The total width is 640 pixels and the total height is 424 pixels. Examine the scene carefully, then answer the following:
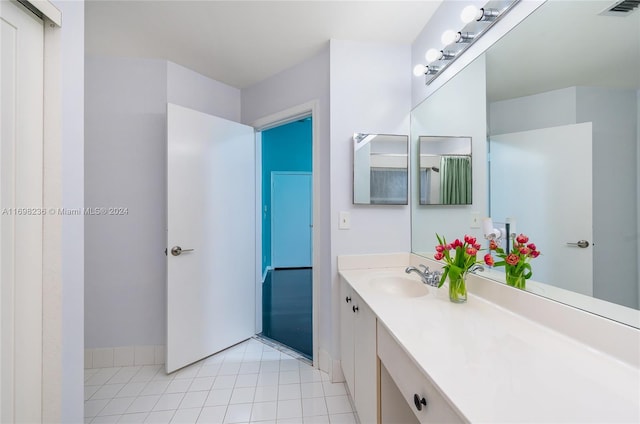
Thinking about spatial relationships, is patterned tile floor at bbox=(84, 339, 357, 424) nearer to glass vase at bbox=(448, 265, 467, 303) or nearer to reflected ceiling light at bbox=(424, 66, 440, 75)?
glass vase at bbox=(448, 265, 467, 303)

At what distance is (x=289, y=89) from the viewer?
216cm

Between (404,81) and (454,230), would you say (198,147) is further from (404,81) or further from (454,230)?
(454,230)

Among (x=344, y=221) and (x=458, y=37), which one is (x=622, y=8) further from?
(x=344, y=221)

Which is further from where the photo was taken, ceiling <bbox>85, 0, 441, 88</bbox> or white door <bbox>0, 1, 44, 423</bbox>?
ceiling <bbox>85, 0, 441, 88</bbox>

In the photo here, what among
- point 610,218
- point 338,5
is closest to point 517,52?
point 610,218

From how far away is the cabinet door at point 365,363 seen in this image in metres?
1.11

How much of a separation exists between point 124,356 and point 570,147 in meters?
2.86

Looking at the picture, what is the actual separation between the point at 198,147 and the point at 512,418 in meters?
2.17

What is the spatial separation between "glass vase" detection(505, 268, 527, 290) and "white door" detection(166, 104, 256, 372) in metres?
1.91

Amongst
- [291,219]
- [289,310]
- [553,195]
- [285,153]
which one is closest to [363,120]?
[553,195]

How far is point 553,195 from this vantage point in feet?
3.00

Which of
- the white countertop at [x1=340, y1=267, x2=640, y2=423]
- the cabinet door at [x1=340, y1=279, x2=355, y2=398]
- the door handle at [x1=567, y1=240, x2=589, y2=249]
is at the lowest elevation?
the cabinet door at [x1=340, y1=279, x2=355, y2=398]

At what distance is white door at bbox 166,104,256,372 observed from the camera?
6.20 ft

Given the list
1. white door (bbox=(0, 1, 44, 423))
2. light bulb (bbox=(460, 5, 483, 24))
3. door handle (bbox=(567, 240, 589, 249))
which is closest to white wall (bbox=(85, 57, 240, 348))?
white door (bbox=(0, 1, 44, 423))
